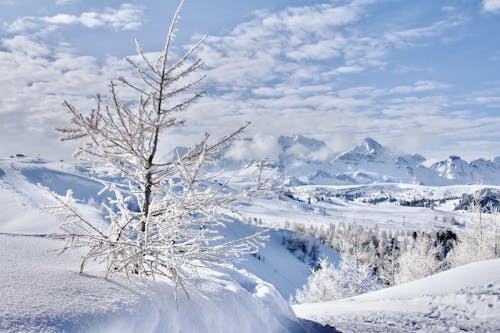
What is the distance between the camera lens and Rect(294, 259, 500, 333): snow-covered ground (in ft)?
32.0

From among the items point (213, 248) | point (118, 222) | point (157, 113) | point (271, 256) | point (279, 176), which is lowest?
point (271, 256)

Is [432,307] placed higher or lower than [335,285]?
higher

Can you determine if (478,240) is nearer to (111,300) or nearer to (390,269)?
(390,269)

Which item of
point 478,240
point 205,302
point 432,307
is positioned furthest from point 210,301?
point 478,240

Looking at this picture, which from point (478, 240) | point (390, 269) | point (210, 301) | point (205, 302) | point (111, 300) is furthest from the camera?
point (390, 269)

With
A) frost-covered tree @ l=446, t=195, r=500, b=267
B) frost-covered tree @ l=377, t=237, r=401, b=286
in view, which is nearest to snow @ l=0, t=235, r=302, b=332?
frost-covered tree @ l=446, t=195, r=500, b=267

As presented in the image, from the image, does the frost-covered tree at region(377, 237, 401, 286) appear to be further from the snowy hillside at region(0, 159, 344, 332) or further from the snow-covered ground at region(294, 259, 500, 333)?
the snowy hillside at region(0, 159, 344, 332)

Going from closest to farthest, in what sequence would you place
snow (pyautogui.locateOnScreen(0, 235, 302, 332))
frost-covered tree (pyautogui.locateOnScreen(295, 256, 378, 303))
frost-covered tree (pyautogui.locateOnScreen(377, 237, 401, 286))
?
snow (pyautogui.locateOnScreen(0, 235, 302, 332))
frost-covered tree (pyautogui.locateOnScreen(295, 256, 378, 303))
frost-covered tree (pyautogui.locateOnScreen(377, 237, 401, 286))

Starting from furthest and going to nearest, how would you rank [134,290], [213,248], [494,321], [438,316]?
1. [438,316]
2. [494,321]
3. [213,248]
4. [134,290]

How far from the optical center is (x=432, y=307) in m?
11.4

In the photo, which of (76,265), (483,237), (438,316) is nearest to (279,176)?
(76,265)

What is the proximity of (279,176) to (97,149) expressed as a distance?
325cm

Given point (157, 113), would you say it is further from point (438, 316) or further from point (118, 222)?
point (438, 316)

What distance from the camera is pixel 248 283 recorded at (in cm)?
1004
